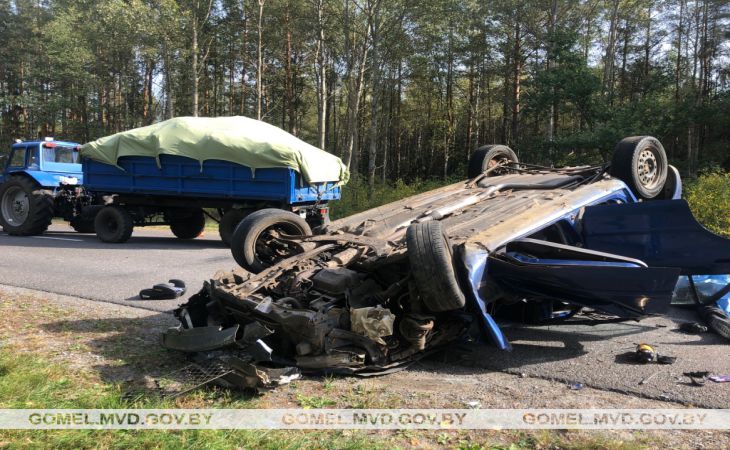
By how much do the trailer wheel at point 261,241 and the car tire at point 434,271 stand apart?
1.33 meters

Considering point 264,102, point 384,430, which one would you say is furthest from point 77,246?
point 264,102

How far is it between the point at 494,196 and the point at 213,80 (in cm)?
3410

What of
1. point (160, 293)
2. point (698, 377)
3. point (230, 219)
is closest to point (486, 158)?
point (698, 377)

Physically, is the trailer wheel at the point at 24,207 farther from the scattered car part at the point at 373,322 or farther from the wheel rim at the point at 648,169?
the wheel rim at the point at 648,169

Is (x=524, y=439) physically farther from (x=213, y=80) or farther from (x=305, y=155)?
(x=213, y=80)

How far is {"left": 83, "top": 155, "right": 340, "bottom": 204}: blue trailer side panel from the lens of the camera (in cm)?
991

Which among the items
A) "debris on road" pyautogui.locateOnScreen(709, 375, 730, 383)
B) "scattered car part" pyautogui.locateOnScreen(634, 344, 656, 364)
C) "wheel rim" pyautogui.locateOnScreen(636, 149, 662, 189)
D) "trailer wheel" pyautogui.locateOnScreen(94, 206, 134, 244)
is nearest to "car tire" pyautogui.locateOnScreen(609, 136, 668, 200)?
"wheel rim" pyautogui.locateOnScreen(636, 149, 662, 189)

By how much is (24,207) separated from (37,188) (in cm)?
58

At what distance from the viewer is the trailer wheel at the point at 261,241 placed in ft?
14.7

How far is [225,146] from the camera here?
9.93 meters

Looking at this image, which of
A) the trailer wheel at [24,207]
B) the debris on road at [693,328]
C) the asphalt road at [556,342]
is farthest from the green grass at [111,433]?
the trailer wheel at [24,207]

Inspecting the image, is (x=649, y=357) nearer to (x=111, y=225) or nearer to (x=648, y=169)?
(x=648, y=169)

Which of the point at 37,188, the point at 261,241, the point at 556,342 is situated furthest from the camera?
the point at 37,188

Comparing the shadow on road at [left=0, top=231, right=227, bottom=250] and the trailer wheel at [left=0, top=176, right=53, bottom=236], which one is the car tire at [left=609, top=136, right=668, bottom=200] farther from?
the trailer wheel at [left=0, top=176, right=53, bottom=236]
